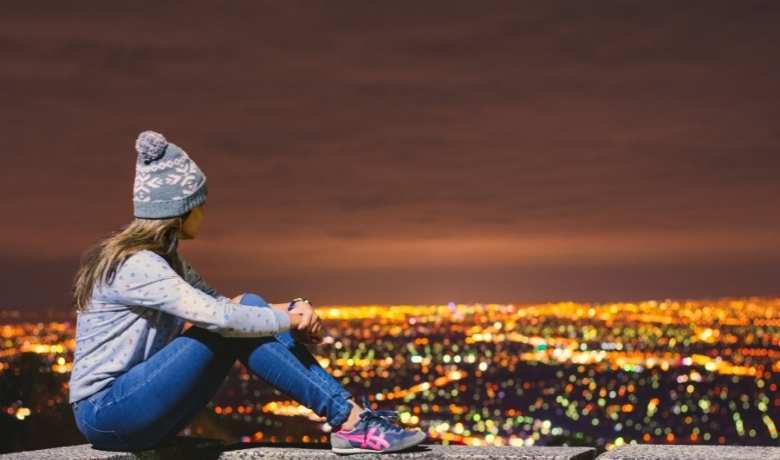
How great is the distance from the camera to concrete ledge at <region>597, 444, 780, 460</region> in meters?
3.80

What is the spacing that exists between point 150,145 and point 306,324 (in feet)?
2.99

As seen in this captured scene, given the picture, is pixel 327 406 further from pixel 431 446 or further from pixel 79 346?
pixel 79 346

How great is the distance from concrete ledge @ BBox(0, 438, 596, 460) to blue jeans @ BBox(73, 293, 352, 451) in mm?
141

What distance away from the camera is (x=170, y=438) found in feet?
14.7

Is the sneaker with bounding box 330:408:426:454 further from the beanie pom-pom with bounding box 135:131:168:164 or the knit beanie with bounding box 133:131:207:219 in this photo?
the beanie pom-pom with bounding box 135:131:168:164

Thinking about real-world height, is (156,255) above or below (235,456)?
above

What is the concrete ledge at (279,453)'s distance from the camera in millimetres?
4090

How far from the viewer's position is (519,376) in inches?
3127

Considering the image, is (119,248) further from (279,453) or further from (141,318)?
(279,453)

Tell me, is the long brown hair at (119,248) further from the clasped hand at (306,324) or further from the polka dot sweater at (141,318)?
the clasped hand at (306,324)

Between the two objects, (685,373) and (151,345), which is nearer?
(151,345)

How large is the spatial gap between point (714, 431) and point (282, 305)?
5718 centimetres

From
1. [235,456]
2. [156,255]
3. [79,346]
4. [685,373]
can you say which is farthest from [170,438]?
[685,373]

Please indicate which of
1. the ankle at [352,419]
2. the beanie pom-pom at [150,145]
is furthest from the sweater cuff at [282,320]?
the beanie pom-pom at [150,145]
